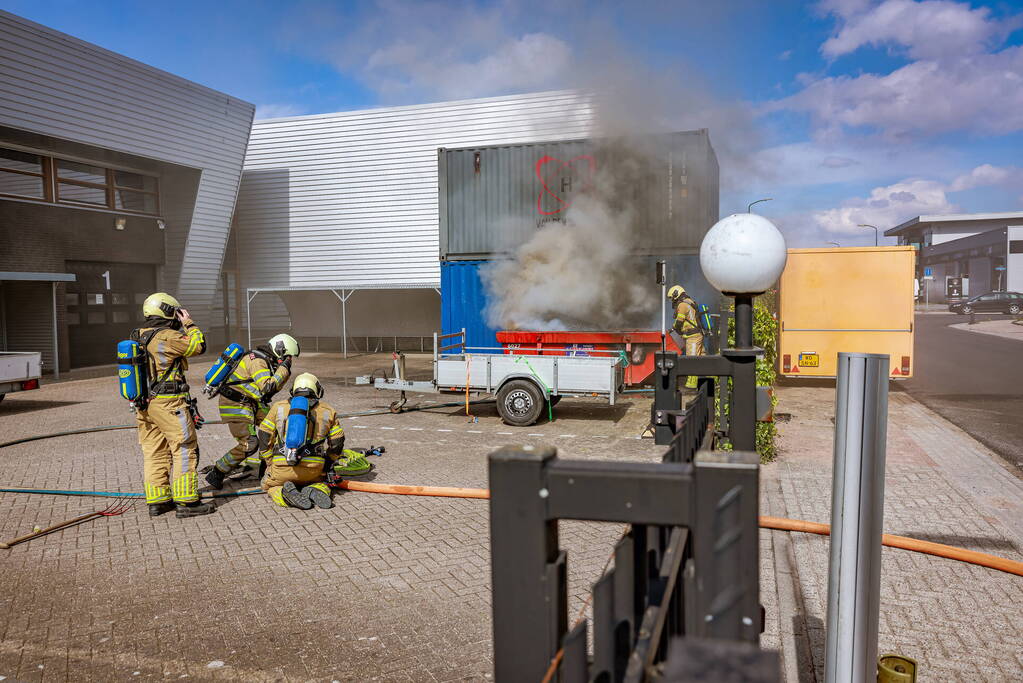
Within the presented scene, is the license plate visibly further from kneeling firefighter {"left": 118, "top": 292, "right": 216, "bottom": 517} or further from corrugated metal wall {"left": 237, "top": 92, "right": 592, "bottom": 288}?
corrugated metal wall {"left": 237, "top": 92, "right": 592, "bottom": 288}

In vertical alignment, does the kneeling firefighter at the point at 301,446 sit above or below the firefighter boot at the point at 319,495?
above

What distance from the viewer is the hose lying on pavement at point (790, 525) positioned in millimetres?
4363

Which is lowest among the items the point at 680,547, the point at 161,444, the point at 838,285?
the point at 161,444

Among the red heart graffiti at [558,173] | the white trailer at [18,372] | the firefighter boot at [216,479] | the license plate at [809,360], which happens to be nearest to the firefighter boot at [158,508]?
the firefighter boot at [216,479]

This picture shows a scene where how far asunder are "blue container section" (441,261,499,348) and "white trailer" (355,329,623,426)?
3203 millimetres

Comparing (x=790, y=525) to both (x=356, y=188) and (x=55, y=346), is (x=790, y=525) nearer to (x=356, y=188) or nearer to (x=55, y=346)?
(x=55, y=346)

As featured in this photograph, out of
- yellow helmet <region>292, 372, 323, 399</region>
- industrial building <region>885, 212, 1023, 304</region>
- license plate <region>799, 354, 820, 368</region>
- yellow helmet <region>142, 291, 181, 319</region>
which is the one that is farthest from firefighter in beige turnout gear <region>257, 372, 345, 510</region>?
industrial building <region>885, 212, 1023, 304</region>

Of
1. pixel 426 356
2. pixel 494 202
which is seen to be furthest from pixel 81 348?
pixel 494 202

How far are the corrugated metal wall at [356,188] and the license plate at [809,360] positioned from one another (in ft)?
36.0

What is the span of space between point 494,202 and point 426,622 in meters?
10.6

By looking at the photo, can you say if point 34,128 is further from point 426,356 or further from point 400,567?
point 400,567

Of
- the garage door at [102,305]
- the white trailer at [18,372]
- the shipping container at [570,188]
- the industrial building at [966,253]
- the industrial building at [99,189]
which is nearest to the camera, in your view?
the white trailer at [18,372]

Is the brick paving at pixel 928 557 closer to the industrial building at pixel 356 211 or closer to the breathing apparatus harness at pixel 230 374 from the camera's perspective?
the breathing apparatus harness at pixel 230 374

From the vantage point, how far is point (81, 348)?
18.4 metres
